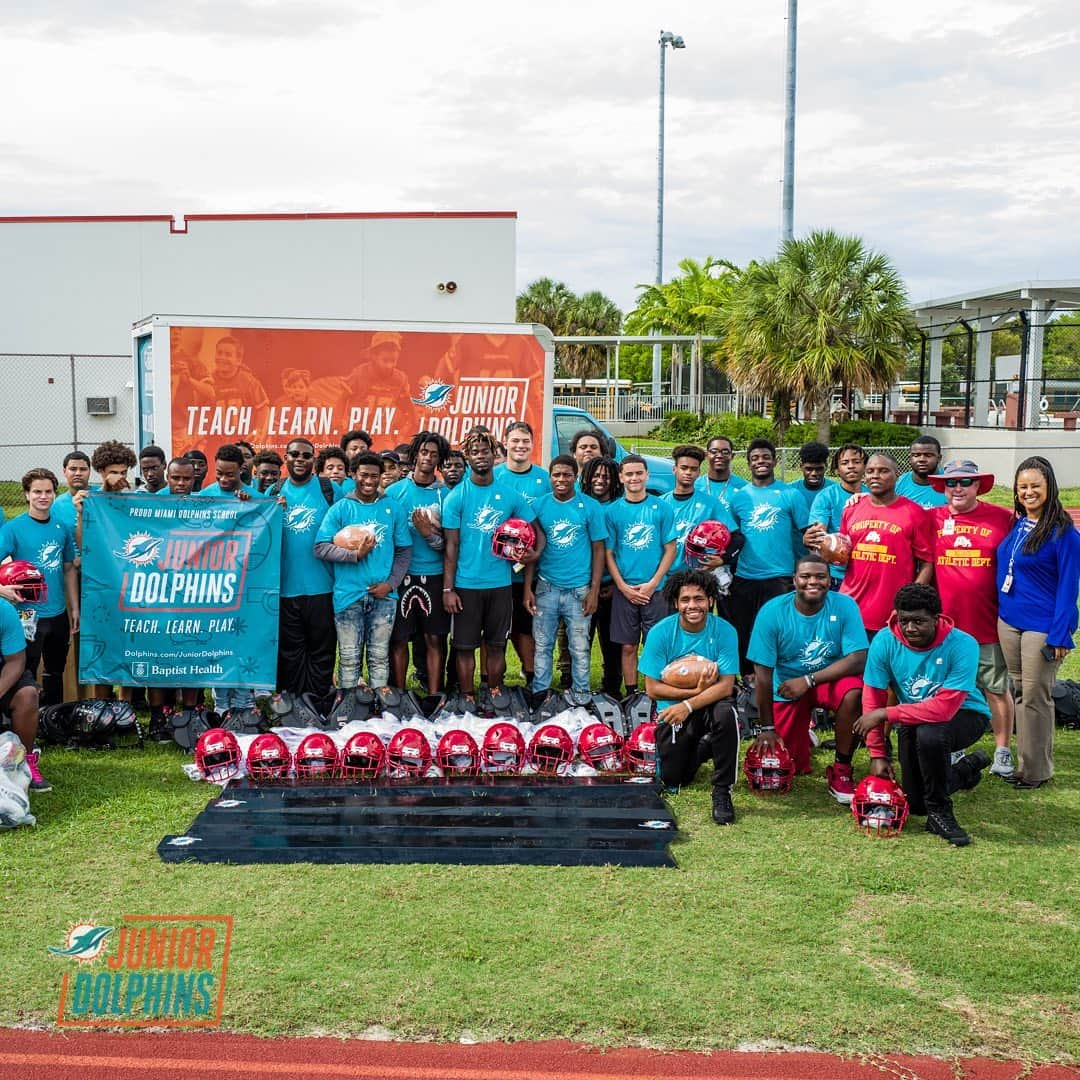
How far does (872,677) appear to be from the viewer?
6.38 m

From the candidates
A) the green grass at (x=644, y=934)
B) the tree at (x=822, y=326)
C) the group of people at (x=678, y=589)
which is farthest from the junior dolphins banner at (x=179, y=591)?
the tree at (x=822, y=326)

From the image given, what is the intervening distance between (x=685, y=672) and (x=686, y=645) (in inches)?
9.1

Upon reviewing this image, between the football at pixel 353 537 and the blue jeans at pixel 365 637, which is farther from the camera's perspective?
the blue jeans at pixel 365 637

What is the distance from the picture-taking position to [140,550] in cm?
782

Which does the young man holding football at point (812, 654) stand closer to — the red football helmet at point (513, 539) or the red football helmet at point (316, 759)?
the red football helmet at point (513, 539)

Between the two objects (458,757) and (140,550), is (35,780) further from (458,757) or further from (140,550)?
(458,757)

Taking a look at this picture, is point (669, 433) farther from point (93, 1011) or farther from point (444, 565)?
point (93, 1011)

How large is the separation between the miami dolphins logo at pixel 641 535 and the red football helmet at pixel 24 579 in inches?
159

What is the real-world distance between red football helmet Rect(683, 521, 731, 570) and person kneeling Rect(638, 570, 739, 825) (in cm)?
90

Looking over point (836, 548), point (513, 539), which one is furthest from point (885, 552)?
point (513, 539)

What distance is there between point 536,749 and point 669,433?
3179cm

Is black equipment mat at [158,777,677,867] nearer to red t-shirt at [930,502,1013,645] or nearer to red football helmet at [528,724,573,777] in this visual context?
red football helmet at [528,724,573,777]

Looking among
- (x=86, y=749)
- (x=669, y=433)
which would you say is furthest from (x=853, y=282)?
(x=86, y=749)

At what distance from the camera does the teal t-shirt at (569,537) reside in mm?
8047
